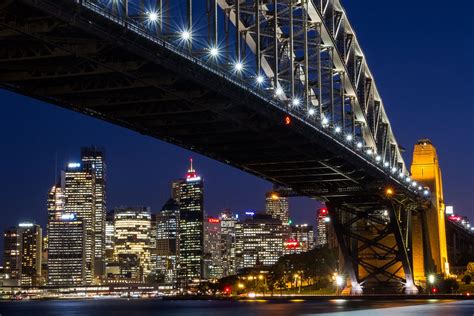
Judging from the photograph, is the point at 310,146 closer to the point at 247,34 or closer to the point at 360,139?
the point at 247,34

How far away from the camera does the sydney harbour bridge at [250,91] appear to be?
3350 centimetres

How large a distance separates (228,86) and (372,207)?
43920 millimetres

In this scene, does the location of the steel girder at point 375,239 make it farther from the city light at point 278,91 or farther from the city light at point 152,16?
the city light at point 152,16

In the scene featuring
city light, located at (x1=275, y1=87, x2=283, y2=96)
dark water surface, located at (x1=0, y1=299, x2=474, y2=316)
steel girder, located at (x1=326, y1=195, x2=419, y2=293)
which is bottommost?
dark water surface, located at (x1=0, y1=299, x2=474, y2=316)

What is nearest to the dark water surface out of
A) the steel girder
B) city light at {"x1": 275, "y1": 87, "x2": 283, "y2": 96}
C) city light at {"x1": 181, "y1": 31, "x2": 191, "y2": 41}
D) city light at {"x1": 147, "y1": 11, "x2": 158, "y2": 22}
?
the steel girder

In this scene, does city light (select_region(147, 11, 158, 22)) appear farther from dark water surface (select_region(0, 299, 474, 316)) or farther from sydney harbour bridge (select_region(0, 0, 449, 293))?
dark water surface (select_region(0, 299, 474, 316))

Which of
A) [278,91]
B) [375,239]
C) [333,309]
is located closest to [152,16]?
[278,91]

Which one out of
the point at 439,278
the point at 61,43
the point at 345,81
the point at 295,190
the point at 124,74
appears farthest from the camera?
the point at 439,278

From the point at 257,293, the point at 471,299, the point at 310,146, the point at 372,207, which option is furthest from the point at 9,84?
the point at 257,293

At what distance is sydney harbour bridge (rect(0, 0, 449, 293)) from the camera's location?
33.5 metres

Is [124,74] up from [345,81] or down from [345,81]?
down

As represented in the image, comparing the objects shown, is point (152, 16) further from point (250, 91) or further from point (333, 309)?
point (333, 309)

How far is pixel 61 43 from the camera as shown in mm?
32938

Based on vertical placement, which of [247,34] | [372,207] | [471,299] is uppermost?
[247,34]
